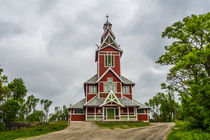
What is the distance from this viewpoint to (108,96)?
3206 centimetres

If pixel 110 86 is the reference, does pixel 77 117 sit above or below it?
below

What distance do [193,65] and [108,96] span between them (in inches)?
759

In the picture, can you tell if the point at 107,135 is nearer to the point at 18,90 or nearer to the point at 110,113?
the point at 110,113

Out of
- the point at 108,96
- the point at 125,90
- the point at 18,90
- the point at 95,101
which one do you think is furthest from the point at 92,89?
the point at 18,90

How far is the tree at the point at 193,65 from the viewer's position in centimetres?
1380

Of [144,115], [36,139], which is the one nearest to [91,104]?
[144,115]

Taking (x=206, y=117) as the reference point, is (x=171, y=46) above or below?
above

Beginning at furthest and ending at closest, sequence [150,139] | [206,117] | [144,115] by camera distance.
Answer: [144,115]
[150,139]
[206,117]

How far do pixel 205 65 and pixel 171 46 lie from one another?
10.7 feet

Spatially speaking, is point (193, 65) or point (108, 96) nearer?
point (193, 65)

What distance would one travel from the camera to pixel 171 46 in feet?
55.1

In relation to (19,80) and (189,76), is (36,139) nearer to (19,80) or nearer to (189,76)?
(189,76)

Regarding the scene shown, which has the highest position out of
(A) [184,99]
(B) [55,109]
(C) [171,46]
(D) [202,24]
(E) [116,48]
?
(E) [116,48]

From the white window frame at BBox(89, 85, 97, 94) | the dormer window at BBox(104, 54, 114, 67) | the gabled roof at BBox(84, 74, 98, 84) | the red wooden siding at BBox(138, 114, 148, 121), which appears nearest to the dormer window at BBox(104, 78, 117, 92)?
the white window frame at BBox(89, 85, 97, 94)
